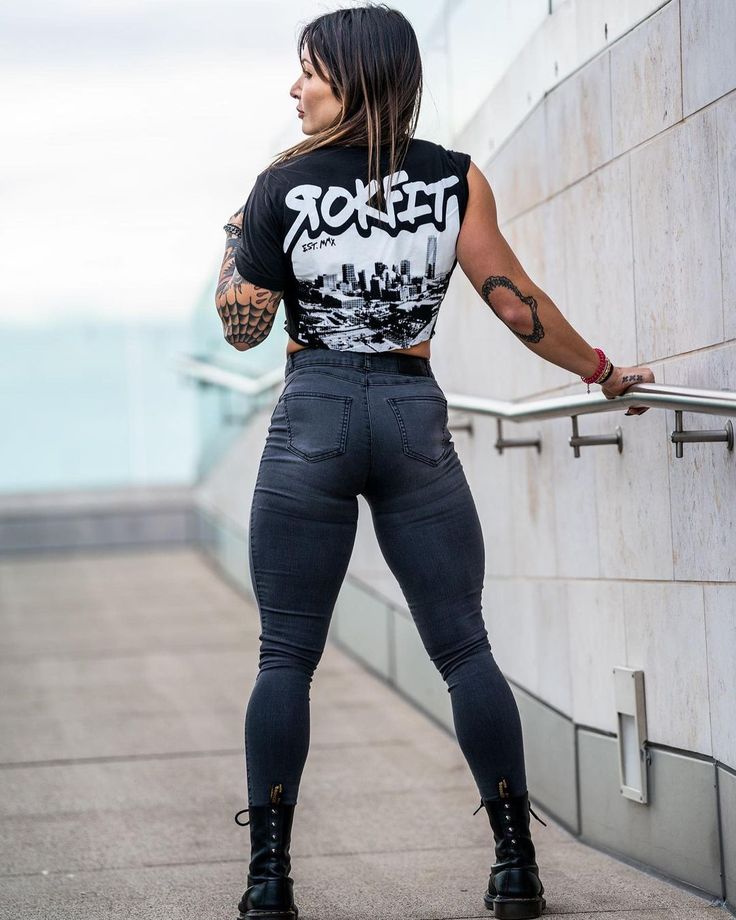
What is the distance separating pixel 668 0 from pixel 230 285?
1.03 meters

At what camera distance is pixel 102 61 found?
10.3 metres

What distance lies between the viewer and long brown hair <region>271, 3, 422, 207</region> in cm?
221

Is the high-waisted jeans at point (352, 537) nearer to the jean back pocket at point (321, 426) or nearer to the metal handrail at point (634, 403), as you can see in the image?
the jean back pocket at point (321, 426)

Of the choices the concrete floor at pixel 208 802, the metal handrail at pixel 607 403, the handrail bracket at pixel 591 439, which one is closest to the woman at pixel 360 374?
the metal handrail at pixel 607 403

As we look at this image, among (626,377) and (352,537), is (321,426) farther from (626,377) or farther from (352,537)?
(626,377)

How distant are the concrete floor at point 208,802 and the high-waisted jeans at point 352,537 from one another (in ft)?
1.27

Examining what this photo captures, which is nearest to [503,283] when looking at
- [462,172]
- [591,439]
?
[462,172]

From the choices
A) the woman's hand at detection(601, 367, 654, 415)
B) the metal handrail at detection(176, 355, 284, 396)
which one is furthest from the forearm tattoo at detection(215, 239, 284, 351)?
the metal handrail at detection(176, 355, 284, 396)

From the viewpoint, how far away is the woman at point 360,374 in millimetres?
2193

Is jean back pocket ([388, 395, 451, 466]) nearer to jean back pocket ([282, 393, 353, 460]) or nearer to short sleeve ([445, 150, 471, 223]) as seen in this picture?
jean back pocket ([282, 393, 353, 460])

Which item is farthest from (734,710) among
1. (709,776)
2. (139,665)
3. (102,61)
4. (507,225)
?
(102,61)

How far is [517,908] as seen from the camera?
89.0 inches

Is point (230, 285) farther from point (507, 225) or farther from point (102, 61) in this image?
point (102, 61)

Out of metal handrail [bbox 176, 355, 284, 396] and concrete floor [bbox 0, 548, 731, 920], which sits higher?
metal handrail [bbox 176, 355, 284, 396]
